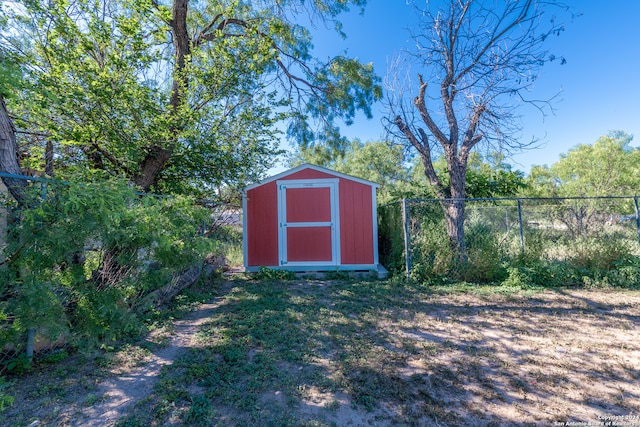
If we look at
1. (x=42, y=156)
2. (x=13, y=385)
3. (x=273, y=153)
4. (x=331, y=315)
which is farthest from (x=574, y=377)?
(x=42, y=156)

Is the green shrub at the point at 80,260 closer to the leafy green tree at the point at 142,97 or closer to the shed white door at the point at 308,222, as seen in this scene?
the leafy green tree at the point at 142,97

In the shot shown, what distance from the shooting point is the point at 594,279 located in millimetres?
4504

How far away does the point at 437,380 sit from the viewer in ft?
6.68

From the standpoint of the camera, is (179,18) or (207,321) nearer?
(207,321)

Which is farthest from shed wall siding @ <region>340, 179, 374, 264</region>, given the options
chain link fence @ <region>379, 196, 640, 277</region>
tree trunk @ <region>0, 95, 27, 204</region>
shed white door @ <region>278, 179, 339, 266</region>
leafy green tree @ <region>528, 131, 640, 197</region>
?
leafy green tree @ <region>528, 131, 640, 197</region>

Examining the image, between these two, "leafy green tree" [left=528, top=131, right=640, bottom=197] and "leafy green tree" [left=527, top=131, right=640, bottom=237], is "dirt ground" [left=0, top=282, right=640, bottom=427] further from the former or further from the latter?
"leafy green tree" [left=528, top=131, right=640, bottom=197]

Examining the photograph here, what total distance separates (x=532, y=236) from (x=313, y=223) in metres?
4.59

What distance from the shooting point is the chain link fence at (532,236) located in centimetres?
484

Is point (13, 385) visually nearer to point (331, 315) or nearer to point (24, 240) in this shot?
point (24, 240)

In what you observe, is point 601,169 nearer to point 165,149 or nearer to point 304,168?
point 304,168

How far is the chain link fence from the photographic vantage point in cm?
484

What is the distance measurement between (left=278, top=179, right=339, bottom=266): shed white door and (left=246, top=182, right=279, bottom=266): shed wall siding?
0.51ft

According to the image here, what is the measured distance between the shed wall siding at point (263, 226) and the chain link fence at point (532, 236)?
115 inches

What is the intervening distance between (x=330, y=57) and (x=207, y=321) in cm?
707
